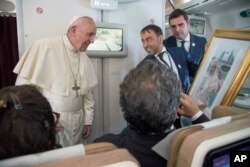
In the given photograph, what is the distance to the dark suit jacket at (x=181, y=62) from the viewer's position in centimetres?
220

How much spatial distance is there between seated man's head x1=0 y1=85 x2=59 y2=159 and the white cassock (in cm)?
131

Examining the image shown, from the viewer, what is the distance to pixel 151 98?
3.23 feet

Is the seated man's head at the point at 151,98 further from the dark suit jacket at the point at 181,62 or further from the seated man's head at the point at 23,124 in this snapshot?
the dark suit jacket at the point at 181,62

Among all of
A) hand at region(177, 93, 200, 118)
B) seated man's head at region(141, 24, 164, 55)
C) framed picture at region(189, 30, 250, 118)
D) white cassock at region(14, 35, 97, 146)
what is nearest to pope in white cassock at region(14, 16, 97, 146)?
white cassock at region(14, 35, 97, 146)

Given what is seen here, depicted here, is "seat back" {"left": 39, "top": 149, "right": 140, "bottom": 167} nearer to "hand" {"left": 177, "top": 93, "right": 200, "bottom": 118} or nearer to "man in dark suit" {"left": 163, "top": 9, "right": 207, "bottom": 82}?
"hand" {"left": 177, "top": 93, "right": 200, "bottom": 118}

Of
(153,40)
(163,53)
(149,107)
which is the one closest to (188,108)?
(149,107)

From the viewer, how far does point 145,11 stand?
2.91 m

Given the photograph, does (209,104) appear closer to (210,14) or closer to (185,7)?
(185,7)

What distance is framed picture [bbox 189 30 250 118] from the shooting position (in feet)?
5.11

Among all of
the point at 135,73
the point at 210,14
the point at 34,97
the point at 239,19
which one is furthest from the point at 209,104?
the point at 210,14

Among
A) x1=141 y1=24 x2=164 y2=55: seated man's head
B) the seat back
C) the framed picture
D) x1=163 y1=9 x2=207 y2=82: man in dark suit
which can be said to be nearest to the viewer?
the seat back

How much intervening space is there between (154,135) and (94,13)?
1.89 meters

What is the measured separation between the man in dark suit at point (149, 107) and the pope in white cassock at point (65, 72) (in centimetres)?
121

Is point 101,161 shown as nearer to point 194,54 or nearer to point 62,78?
point 62,78
